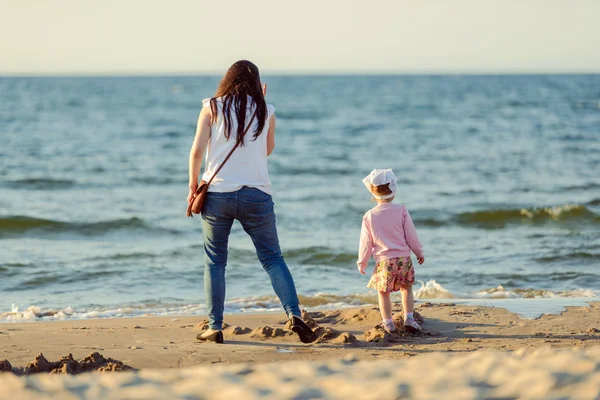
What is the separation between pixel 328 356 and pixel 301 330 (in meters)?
0.39

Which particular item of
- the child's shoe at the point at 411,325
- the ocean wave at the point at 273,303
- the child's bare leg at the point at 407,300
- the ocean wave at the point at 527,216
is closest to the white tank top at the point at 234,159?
the child's bare leg at the point at 407,300

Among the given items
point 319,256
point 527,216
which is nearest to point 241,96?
point 319,256

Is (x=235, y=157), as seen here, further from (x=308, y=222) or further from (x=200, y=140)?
(x=308, y=222)

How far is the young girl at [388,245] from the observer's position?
17.3ft

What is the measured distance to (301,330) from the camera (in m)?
5.04

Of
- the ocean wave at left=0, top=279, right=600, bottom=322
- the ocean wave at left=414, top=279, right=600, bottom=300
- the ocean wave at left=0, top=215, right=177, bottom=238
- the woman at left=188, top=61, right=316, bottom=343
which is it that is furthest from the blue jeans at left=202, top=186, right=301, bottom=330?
the ocean wave at left=0, top=215, right=177, bottom=238

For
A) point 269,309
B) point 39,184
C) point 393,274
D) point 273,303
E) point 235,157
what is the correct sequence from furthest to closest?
point 39,184
point 273,303
point 269,309
point 393,274
point 235,157

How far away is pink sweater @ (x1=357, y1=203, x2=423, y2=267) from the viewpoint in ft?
17.4

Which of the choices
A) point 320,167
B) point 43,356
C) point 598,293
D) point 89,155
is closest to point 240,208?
point 43,356

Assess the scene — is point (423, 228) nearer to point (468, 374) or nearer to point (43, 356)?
point (43, 356)

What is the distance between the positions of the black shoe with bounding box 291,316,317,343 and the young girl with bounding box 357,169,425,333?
0.56 meters

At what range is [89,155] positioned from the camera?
67.2 ft

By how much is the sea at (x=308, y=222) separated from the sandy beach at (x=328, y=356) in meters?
0.80

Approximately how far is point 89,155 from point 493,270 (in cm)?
1438
